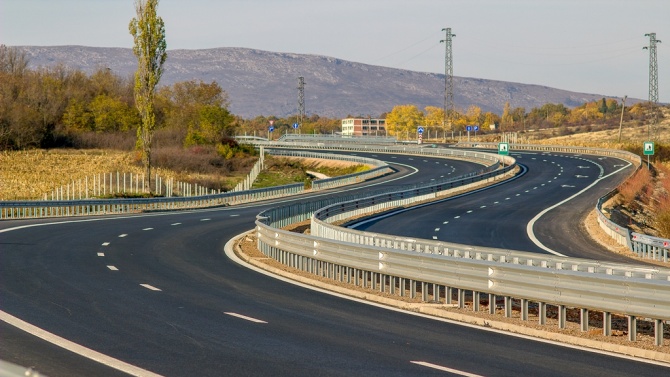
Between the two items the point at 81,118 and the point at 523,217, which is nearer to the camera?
the point at 523,217

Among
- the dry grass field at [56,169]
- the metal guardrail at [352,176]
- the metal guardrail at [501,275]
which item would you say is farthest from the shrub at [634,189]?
the dry grass field at [56,169]

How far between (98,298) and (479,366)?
7.60 meters

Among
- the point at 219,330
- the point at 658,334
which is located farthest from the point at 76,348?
the point at 658,334

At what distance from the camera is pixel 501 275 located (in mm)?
14977

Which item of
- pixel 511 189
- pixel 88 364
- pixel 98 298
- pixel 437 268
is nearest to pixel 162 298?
pixel 98 298

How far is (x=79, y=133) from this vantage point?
116000mm

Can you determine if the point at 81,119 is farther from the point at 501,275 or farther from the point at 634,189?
the point at 501,275

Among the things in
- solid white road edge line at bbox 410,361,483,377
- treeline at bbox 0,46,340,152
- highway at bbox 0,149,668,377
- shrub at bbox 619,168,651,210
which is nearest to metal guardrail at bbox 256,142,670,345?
highway at bbox 0,149,668,377

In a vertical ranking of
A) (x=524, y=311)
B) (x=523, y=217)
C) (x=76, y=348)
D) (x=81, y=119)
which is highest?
(x=81, y=119)

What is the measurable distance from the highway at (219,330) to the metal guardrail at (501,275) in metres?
1.13

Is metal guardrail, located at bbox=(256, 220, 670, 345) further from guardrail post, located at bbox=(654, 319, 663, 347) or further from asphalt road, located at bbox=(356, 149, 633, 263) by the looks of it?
asphalt road, located at bbox=(356, 149, 633, 263)

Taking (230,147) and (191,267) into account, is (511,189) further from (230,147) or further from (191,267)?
(230,147)

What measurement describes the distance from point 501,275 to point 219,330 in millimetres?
4472

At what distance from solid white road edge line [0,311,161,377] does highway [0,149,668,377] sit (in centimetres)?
3
